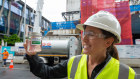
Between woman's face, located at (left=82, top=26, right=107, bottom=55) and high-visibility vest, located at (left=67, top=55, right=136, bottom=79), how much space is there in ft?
0.72

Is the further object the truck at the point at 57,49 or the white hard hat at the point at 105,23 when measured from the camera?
the truck at the point at 57,49

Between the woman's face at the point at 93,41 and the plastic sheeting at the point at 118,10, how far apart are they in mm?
15081

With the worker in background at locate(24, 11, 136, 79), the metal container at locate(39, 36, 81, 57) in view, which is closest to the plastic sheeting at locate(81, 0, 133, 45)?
the metal container at locate(39, 36, 81, 57)

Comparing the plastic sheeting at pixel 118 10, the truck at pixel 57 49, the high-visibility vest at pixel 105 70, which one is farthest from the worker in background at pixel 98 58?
the plastic sheeting at pixel 118 10

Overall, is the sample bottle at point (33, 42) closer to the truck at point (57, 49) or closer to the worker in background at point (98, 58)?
Result: the worker in background at point (98, 58)

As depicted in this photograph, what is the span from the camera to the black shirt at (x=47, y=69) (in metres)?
1.42

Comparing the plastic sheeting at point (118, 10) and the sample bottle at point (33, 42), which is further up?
the plastic sheeting at point (118, 10)

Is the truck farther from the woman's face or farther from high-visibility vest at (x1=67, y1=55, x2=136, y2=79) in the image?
the woman's face

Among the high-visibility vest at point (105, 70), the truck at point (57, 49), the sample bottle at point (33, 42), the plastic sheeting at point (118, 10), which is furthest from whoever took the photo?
the plastic sheeting at point (118, 10)

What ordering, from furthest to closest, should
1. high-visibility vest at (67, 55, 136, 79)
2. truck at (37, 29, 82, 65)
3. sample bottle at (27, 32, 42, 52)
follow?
truck at (37, 29, 82, 65) → sample bottle at (27, 32, 42, 52) → high-visibility vest at (67, 55, 136, 79)

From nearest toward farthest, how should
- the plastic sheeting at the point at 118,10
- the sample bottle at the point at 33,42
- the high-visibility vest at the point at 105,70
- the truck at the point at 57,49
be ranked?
1. the high-visibility vest at the point at 105,70
2. the sample bottle at the point at 33,42
3. the truck at the point at 57,49
4. the plastic sheeting at the point at 118,10

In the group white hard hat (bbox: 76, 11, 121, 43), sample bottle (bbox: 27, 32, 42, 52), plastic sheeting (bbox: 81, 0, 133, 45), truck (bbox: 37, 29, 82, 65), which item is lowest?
truck (bbox: 37, 29, 82, 65)

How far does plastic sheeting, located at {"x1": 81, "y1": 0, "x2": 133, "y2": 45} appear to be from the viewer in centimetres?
1530

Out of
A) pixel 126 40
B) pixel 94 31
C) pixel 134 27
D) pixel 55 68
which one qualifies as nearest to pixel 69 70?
pixel 55 68
